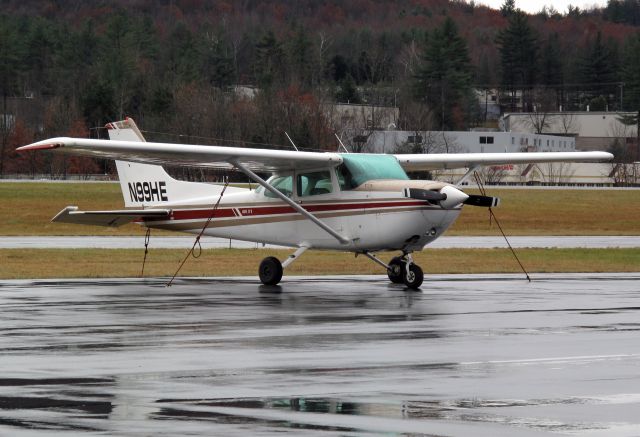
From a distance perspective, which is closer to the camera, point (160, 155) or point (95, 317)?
point (95, 317)

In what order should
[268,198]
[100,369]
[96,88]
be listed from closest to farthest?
[100,369], [268,198], [96,88]

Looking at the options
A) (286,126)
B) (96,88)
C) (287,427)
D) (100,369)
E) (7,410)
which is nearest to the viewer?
(287,427)

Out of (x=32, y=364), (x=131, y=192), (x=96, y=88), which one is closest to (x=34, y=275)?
(x=131, y=192)

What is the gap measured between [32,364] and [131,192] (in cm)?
1491

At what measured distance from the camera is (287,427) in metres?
9.70

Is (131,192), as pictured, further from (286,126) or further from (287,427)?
(286,126)

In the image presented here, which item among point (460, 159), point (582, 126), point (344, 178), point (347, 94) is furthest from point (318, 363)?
point (582, 126)

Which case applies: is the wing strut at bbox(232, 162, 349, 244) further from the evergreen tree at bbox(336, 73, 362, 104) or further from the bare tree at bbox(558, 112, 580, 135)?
the bare tree at bbox(558, 112, 580, 135)

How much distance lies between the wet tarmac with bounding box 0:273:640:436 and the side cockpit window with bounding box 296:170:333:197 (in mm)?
2610

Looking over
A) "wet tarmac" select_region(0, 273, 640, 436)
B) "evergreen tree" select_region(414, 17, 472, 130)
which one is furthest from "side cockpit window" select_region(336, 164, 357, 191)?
"evergreen tree" select_region(414, 17, 472, 130)

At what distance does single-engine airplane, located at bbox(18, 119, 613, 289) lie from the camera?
23094 mm

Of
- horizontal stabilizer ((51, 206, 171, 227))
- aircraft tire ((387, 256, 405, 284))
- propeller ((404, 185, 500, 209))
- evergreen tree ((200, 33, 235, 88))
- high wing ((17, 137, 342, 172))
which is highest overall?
evergreen tree ((200, 33, 235, 88))

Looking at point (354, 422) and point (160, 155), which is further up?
point (160, 155)

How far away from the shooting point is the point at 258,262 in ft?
108
